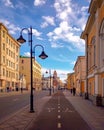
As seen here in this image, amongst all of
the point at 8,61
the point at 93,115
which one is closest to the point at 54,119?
the point at 93,115

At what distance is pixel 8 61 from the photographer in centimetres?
8906

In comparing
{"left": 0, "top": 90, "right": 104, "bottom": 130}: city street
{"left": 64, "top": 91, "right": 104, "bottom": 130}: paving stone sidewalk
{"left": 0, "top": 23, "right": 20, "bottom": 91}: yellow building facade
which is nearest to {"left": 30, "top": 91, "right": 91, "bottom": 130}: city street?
{"left": 0, "top": 90, "right": 104, "bottom": 130}: city street

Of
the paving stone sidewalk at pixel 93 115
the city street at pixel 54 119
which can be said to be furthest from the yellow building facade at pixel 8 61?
the city street at pixel 54 119

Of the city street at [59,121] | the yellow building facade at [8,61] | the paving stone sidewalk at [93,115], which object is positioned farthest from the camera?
the yellow building facade at [8,61]

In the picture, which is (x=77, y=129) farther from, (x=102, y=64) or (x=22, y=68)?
(x=22, y=68)

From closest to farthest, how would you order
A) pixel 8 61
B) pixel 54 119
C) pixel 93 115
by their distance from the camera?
pixel 54 119
pixel 93 115
pixel 8 61

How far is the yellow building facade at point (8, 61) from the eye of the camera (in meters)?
79.9

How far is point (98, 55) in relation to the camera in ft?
89.5

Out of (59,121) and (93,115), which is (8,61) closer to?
(93,115)

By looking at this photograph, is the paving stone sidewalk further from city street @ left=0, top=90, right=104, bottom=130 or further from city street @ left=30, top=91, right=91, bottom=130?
city street @ left=30, top=91, right=91, bottom=130

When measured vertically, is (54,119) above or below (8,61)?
below

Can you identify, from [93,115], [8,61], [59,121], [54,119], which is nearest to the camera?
[59,121]

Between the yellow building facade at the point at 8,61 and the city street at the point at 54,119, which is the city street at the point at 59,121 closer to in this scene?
the city street at the point at 54,119

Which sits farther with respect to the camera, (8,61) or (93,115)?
(8,61)
